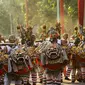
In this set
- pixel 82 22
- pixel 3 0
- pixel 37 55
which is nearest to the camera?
pixel 37 55

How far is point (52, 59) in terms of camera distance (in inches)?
549

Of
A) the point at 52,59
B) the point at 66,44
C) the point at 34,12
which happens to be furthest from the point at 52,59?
the point at 34,12

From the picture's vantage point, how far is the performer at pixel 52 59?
45.6 ft

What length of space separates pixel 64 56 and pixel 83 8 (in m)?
12.0

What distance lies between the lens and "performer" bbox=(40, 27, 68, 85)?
13.9 metres

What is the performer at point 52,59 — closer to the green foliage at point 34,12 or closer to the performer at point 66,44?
the performer at point 66,44

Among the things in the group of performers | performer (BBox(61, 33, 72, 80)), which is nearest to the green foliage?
performer (BBox(61, 33, 72, 80))

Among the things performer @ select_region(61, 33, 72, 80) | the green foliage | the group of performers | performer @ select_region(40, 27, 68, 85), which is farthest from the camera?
the green foliage

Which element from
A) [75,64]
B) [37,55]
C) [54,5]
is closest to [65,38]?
[75,64]

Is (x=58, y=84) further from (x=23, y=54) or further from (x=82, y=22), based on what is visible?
(x=82, y=22)

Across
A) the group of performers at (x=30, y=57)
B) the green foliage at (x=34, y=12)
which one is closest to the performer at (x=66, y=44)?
the group of performers at (x=30, y=57)

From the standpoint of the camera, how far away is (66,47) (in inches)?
619

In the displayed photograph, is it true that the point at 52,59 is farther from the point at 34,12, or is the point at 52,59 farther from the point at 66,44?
the point at 34,12

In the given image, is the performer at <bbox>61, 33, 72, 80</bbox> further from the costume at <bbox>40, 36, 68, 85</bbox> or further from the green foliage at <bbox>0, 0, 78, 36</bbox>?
the green foliage at <bbox>0, 0, 78, 36</bbox>
